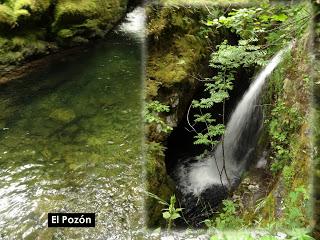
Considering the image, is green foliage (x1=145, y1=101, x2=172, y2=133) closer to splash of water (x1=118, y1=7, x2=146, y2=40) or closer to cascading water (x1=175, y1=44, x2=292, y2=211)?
cascading water (x1=175, y1=44, x2=292, y2=211)

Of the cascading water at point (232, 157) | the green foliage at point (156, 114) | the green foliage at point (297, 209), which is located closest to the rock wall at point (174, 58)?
the green foliage at point (156, 114)

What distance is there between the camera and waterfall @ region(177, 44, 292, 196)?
6.48 meters

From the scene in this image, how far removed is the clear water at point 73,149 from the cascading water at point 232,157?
131 centimetres

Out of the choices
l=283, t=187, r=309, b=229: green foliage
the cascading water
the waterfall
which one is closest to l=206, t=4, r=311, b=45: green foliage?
the waterfall

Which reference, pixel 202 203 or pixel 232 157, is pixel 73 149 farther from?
pixel 232 157

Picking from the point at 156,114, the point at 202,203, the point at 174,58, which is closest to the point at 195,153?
the point at 202,203

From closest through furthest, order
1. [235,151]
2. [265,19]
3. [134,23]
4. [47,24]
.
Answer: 1. [265,19]
2. [235,151]
3. [47,24]
4. [134,23]

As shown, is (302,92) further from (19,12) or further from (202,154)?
(19,12)

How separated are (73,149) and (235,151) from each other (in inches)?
115

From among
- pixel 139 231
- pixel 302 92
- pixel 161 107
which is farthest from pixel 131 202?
pixel 302 92

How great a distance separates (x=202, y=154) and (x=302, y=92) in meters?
2.45

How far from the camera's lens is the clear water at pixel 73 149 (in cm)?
470

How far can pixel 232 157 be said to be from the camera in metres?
6.82

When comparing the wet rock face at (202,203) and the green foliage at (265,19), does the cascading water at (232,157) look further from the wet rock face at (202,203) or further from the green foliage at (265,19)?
the green foliage at (265,19)
